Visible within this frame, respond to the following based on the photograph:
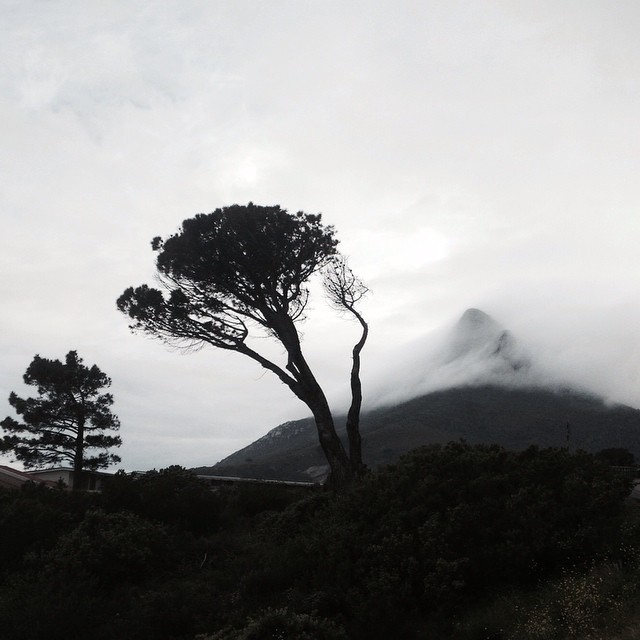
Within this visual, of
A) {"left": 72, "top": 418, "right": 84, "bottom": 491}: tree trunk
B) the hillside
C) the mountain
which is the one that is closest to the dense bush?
{"left": 72, "top": 418, "right": 84, "bottom": 491}: tree trunk

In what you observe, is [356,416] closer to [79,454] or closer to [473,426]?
[79,454]

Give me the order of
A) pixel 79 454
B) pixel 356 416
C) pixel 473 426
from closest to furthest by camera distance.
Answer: pixel 356 416
pixel 79 454
pixel 473 426

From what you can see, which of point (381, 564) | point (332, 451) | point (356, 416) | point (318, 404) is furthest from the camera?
point (318, 404)

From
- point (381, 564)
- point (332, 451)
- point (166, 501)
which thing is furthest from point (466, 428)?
point (381, 564)

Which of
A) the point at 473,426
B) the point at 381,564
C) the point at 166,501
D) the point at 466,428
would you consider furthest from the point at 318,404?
the point at 473,426

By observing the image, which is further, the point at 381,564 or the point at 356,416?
the point at 356,416

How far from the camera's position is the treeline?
7914mm

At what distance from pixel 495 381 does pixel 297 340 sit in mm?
172374

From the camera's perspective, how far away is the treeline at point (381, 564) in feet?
26.0

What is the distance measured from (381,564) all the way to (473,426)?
130m

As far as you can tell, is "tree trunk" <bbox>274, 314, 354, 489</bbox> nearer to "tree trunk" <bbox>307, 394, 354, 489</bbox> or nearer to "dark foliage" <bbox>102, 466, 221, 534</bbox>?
"tree trunk" <bbox>307, 394, 354, 489</bbox>

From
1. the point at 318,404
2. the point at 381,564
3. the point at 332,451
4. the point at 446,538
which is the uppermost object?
the point at 318,404

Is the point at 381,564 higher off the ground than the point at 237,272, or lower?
lower

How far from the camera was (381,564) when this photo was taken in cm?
927
